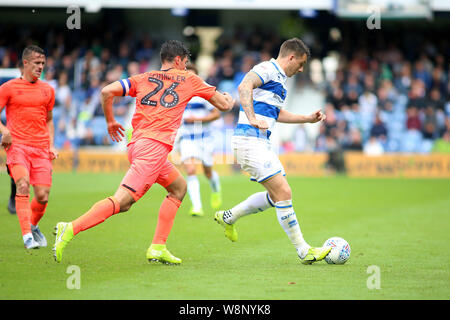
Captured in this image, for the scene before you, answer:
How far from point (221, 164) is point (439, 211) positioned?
10371 millimetres

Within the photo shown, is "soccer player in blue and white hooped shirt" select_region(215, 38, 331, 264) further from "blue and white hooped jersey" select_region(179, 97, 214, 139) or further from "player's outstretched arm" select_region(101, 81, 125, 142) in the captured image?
"blue and white hooped jersey" select_region(179, 97, 214, 139)

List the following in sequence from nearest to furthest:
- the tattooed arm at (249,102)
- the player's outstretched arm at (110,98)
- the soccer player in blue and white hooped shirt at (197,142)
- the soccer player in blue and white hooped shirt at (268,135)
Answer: the player's outstretched arm at (110,98) < the tattooed arm at (249,102) < the soccer player in blue and white hooped shirt at (268,135) < the soccer player in blue and white hooped shirt at (197,142)

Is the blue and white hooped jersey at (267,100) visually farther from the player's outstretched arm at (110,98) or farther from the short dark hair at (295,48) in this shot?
the player's outstretched arm at (110,98)

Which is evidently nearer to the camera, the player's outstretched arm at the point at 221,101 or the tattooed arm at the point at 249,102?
the tattooed arm at the point at 249,102

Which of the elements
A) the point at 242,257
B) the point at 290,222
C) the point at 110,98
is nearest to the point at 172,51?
the point at 110,98

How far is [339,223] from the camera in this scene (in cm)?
1093

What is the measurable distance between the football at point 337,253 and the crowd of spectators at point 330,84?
15.1 meters

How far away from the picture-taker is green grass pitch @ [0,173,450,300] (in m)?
5.72

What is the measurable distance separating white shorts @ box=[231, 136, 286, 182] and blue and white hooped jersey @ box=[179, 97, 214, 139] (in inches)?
196

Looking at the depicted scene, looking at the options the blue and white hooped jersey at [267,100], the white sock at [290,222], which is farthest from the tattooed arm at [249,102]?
the white sock at [290,222]

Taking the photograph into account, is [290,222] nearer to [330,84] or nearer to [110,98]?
[110,98]

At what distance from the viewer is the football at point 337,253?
23.4ft

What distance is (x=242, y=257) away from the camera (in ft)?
25.0

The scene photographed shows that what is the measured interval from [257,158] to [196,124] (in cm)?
521
